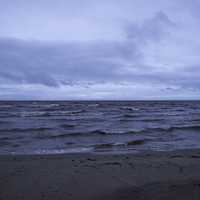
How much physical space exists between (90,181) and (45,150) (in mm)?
5681

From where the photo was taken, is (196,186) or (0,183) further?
(0,183)

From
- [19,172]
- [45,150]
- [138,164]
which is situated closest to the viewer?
[19,172]

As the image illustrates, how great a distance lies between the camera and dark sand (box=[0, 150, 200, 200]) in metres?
4.61

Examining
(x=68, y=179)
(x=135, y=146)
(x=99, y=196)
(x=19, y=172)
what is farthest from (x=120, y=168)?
(x=135, y=146)

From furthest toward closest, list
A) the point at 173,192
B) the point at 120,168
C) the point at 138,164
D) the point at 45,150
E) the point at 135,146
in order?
the point at 135,146, the point at 45,150, the point at 138,164, the point at 120,168, the point at 173,192

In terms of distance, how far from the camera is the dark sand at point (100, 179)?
4.61 metres

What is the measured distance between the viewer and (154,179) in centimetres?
572

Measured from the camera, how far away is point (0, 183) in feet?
17.7

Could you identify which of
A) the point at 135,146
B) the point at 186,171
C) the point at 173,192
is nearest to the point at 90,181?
the point at 173,192

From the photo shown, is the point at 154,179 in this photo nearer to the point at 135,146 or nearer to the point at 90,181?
the point at 90,181

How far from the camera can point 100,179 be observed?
5816mm

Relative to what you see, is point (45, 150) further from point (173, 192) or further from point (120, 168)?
point (173, 192)

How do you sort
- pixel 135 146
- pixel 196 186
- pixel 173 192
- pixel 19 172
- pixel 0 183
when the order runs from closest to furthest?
pixel 173 192
pixel 196 186
pixel 0 183
pixel 19 172
pixel 135 146

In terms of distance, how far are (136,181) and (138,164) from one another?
72.6 inches
